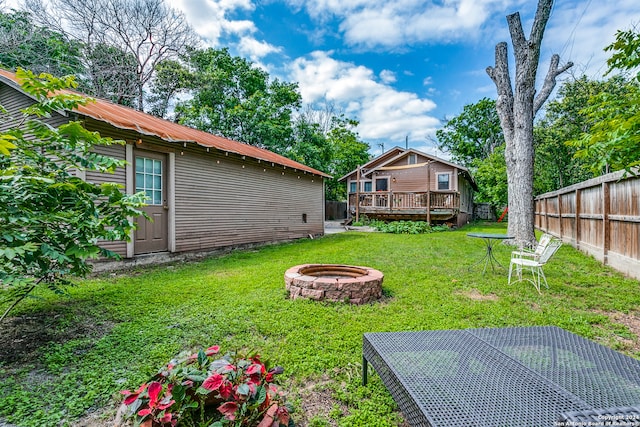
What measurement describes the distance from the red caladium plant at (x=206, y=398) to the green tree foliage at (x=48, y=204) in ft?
4.88

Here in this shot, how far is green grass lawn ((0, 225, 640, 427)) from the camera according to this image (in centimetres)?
206

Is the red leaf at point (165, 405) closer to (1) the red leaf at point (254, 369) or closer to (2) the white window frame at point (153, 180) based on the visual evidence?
(1) the red leaf at point (254, 369)

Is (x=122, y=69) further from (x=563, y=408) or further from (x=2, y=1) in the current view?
(x=563, y=408)

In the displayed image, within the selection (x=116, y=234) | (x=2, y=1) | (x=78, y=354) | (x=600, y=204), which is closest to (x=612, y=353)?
(x=116, y=234)

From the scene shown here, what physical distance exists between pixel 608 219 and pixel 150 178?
9438mm

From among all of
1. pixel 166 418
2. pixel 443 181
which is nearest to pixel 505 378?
pixel 166 418

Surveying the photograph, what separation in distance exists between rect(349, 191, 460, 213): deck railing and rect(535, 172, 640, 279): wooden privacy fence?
20.1 ft

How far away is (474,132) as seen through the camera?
29016mm

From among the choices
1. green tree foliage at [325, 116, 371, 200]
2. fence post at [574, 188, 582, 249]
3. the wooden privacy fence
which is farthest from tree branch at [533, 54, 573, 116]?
green tree foliage at [325, 116, 371, 200]

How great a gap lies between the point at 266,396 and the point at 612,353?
6.58 feet

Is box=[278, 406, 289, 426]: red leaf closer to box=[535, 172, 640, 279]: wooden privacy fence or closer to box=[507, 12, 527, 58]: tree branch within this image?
box=[535, 172, 640, 279]: wooden privacy fence

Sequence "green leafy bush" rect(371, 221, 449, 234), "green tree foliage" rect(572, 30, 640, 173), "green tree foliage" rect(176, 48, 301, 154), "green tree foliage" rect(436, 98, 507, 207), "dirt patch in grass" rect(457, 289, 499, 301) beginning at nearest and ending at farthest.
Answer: "green tree foliage" rect(572, 30, 640, 173) < "dirt patch in grass" rect(457, 289, 499, 301) < "green leafy bush" rect(371, 221, 449, 234) < "green tree foliage" rect(176, 48, 301, 154) < "green tree foliage" rect(436, 98, 507, 207)

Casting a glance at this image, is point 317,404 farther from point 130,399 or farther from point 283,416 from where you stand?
point 130,399

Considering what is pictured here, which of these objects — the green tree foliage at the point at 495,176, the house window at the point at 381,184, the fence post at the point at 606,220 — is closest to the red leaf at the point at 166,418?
A: the fence post at the point at 606,220
